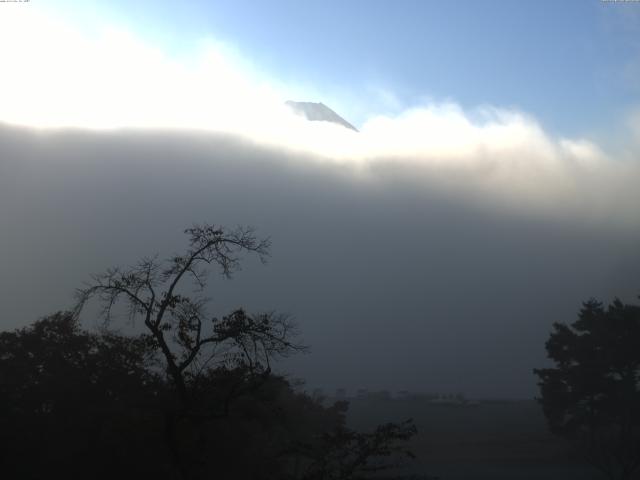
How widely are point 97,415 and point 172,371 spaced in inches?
477

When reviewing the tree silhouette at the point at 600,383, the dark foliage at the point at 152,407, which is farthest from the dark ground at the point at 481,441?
the dark foliage at the point at 152,407

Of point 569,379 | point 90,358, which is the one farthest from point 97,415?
point 569,379

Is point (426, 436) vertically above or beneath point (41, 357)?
beneath

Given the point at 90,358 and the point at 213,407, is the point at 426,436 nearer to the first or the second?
the point at 90,358

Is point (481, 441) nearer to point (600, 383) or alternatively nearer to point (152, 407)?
point (600, 383)

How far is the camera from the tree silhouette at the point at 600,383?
46812 millimetres

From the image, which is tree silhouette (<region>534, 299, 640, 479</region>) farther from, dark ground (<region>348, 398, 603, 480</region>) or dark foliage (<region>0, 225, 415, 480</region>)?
dark foliage (<region>0, 225, 415, 480</region>)

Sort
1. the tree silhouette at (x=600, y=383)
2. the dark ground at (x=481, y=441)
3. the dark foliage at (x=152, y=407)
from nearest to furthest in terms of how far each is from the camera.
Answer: the dark foliage at (x=152, y=407)
the tree silhouette at (x=600, y=383)
the dark ground at (x=481, y=441)

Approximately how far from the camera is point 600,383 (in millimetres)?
47562

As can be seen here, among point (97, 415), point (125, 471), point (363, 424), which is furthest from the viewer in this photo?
point (363, 424)

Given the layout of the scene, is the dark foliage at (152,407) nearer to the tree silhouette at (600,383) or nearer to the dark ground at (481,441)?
the tree silhouette at (600,383)

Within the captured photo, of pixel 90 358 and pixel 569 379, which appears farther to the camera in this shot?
pixel 569 379

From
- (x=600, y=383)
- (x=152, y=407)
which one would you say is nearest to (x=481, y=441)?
(x=600, y=383)

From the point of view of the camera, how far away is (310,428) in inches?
1750
